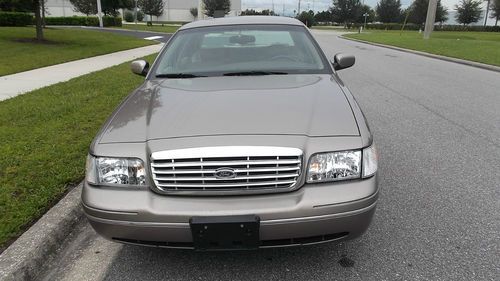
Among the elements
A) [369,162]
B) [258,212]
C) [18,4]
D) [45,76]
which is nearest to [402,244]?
[369,162]

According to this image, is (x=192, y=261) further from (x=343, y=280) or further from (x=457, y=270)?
(x=457, y=270)

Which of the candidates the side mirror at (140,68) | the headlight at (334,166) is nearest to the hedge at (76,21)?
the side mirror at (140,68)

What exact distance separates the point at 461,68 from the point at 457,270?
1310 centimetres

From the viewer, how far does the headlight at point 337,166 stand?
2521 mm

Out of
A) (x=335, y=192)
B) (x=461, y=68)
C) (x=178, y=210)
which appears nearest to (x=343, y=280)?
(x=335, y=192)

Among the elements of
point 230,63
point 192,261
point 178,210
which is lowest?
point 192,261

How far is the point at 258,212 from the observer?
2408mm

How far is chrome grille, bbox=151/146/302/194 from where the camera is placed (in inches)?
96.2

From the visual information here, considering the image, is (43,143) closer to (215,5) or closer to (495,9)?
(215,5)

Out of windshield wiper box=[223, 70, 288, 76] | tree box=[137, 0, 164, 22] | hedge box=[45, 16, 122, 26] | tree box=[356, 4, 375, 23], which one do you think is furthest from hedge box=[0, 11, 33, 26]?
tree box=[356, 4, 375, 23]

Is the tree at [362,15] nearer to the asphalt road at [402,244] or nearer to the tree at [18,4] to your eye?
the tree at [18,4]

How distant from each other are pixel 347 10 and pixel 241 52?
7817 centimetres

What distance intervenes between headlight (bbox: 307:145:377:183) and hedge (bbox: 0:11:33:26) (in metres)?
31.3

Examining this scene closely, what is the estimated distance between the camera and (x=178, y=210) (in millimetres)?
2445
